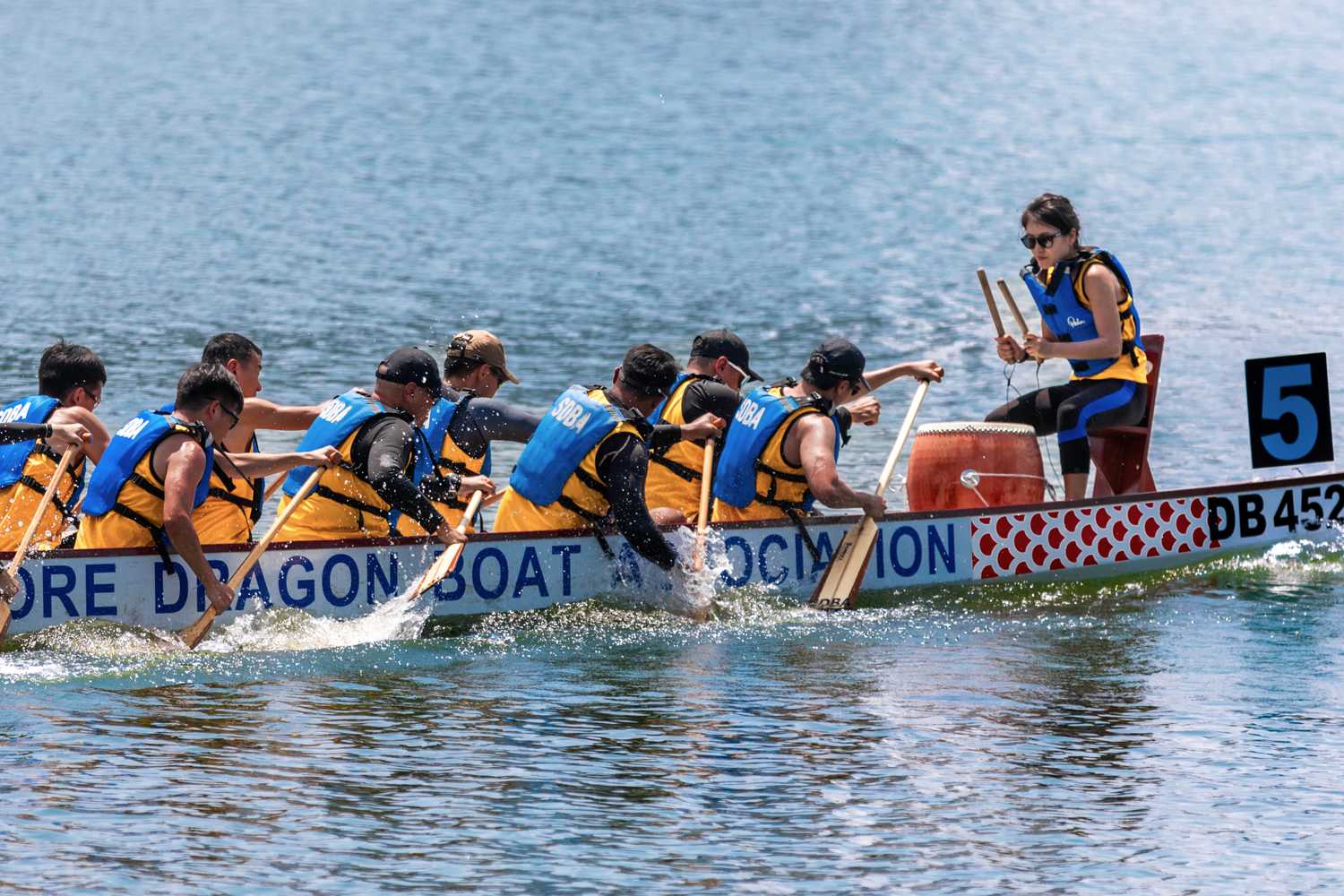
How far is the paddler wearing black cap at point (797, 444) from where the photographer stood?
1215 centimetres

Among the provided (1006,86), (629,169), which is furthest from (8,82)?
(1006,86)

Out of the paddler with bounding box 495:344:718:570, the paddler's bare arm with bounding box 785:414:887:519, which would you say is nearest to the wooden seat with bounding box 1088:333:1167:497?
the paddler's bare arm with bounding box 785:414:887:519

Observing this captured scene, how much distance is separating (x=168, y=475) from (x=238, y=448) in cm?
203

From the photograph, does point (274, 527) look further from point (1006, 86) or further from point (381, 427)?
point (1006, 86)

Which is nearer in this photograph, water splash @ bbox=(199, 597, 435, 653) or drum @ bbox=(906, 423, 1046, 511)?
water splash @ bbox=(199, 597, 435, 653)

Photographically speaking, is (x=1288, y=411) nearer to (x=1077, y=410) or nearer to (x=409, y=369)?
(x=1077, y=410)

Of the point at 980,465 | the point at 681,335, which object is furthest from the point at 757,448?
the point at 681,335

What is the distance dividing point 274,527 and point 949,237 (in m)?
27.7

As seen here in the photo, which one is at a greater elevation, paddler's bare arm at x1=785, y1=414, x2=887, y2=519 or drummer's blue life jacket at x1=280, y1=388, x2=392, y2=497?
drummer's blue life jacket at x1=280, y1=388, x2=392, y2=497

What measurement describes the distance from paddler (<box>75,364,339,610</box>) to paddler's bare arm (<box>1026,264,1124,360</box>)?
16.1 feet

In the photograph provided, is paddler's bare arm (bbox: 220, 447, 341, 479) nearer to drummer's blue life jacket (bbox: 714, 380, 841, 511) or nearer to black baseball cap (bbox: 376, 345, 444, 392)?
black baseball cap (bbox: 376, 345, 444, 392)

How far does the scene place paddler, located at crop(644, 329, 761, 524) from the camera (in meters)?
12.9

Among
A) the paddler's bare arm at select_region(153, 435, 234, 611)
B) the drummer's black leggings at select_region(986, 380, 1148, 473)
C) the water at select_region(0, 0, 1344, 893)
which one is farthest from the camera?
the drummer's black leggings at select_region(986, 380, 1148, 473)

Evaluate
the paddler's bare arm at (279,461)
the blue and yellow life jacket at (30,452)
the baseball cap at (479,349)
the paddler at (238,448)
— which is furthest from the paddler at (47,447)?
the baseball cap at (479,349)
